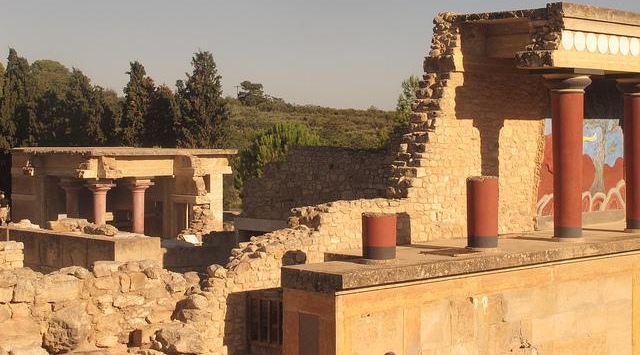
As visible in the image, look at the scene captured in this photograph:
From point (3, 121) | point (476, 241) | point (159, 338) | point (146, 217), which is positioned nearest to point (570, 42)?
point (476, 241)

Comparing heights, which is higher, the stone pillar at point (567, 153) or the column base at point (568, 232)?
the stone pillar at point (567, 153)

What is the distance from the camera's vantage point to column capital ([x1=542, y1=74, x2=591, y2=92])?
14562 mm

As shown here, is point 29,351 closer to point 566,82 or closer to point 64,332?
point 64,332

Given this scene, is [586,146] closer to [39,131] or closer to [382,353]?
[382,353]

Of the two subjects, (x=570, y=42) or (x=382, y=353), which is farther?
(x=570, y=42)

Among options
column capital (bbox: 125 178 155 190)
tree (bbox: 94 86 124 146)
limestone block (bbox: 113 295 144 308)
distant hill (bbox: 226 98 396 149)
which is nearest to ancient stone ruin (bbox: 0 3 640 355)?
limestone block (bbox: 113 295 144 308)

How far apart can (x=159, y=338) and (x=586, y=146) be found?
8.66 meters

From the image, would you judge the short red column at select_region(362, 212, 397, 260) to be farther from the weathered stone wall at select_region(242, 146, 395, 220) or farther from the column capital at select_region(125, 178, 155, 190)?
the column capital at select_region(125, 178, 155, 190)

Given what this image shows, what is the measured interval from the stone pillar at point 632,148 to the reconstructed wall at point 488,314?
127 cm

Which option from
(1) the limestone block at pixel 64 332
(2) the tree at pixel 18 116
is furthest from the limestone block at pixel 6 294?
(2) the tree at pixel 18 116

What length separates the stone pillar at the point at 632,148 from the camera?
1596 cm

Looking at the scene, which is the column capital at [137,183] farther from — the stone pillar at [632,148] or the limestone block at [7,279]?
the limestone block at [7,279]

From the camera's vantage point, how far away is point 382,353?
455 inches

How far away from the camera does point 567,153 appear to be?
14547 millimetres
